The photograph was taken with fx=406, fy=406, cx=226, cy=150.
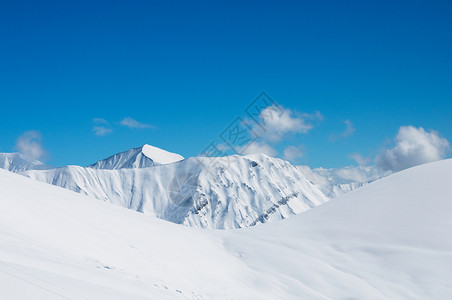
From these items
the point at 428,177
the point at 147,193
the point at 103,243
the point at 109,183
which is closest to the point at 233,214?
the point at 147,193

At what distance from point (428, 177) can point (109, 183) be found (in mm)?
186464

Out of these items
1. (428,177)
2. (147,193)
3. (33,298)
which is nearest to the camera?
(33,298)

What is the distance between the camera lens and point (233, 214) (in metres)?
198

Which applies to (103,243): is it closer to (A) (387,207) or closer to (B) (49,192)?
(B) (49,192)

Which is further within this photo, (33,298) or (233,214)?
(233,214)

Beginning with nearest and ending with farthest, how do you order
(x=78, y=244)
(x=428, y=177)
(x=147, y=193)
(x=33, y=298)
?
(x=33, y=298) → (x=78, y=244) → (x=428, y=177) → (x=147, y=193)

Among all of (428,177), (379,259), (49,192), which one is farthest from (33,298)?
(428,177)

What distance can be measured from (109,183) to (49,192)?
187858 mm

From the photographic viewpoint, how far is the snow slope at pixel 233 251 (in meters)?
10.4

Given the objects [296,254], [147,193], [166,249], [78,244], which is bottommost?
[78,244]

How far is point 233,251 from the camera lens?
65.8 feet

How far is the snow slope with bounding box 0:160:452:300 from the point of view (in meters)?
10.4

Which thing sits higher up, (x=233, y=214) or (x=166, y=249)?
(x=233, y=214)

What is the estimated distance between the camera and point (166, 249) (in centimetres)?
1706
